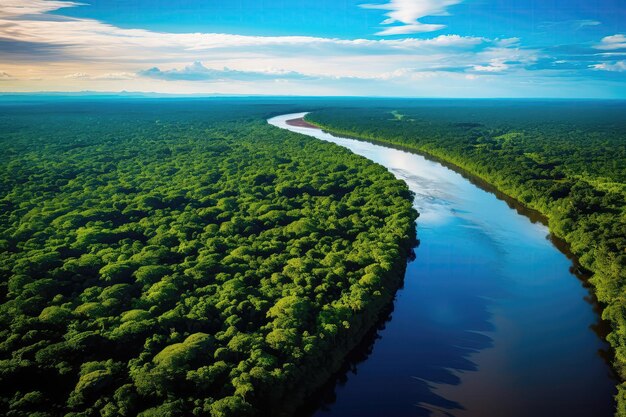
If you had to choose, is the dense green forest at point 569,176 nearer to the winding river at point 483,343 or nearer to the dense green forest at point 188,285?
the winding river at point 483,343

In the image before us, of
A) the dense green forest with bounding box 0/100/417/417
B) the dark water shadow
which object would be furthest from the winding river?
the dense green forest with bounding box 0/100/417/417

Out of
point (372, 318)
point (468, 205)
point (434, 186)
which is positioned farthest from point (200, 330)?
point (434, 186)

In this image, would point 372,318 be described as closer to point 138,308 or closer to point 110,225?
point 138,308

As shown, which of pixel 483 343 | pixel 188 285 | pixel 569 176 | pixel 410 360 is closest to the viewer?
pixel 410 360

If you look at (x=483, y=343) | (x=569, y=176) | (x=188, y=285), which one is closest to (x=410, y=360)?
(x=483, y=343)

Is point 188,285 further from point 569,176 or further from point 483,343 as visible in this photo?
point 569,176

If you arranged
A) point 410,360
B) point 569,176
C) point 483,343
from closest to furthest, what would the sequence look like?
point 410,360
point 483,343
point 569,176
